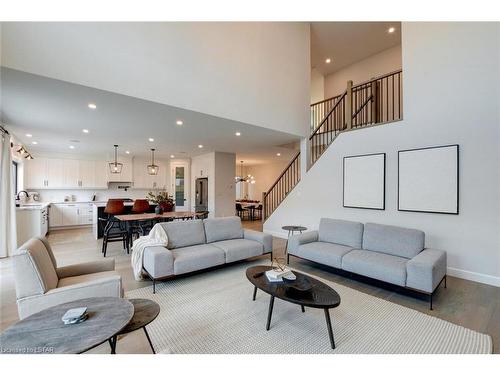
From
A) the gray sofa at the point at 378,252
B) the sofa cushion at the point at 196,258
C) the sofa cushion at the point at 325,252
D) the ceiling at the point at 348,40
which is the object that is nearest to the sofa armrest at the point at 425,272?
the gray sofa at the point at 378,252

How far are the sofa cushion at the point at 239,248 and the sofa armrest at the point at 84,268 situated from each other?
164cm

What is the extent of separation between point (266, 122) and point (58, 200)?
834 cm

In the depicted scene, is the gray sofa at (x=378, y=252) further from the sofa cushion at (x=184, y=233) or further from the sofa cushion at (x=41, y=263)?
the sofa cushion at (x=41, y=263)

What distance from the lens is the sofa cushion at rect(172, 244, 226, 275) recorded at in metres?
3.34

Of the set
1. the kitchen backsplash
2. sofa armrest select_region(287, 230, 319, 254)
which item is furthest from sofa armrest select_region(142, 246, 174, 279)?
the kitchen backsplash

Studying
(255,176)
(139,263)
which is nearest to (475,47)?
(139,263)

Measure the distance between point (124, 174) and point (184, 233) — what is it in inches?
272

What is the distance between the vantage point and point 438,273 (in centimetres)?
293

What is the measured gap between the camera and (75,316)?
1.49m

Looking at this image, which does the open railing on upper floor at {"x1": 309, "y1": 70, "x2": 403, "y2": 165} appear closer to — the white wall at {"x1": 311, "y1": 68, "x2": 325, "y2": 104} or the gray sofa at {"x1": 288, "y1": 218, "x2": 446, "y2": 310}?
the gray sofa at {"x1": 288, "y1": 218, "x2": 446, "y2": 310}

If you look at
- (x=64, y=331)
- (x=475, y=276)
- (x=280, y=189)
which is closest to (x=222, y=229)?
(x=64, y=331)

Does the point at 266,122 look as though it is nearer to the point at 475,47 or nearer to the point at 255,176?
the point at 475,47

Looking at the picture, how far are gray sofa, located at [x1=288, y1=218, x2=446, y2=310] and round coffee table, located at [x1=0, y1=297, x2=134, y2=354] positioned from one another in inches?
118

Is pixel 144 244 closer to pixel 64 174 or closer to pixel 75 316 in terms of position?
pixel 75 316
